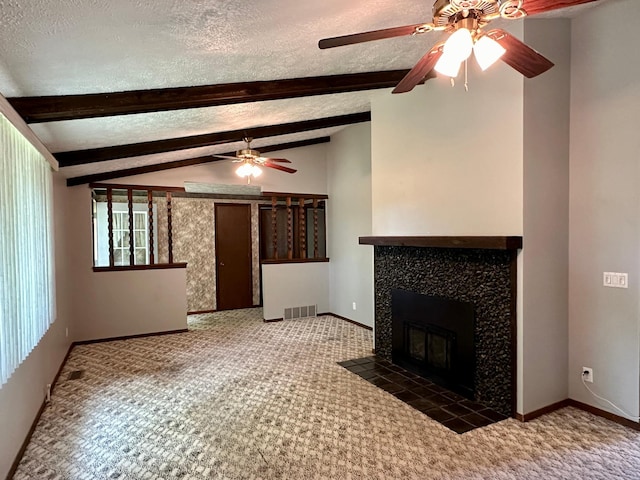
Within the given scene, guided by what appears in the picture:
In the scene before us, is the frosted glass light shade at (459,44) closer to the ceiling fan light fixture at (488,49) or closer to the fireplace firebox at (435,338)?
the ceiling fan light fixture at (488,49)

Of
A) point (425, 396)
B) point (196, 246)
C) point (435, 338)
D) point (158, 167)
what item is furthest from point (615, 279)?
point (196, 246)

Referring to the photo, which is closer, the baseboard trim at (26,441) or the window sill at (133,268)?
the baseboard trim at (26,441)

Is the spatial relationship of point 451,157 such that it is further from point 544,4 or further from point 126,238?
point 126,238

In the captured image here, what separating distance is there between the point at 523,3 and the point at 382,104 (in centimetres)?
272

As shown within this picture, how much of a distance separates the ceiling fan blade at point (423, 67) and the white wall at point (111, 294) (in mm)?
4696

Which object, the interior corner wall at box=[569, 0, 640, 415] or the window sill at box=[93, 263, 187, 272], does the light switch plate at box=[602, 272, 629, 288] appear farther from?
the window sill at box=[93, 263, 187, 272]

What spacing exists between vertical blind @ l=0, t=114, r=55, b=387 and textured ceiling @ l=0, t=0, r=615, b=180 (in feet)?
1.08

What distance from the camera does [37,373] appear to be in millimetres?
3039

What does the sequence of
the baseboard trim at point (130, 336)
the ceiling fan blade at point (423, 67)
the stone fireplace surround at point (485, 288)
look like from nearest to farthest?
1. the ceiling fan blade at point (423, 67)
2. the stone fireplace surround at point (485, 288)
3. the baseboard trim at point (130, 336)

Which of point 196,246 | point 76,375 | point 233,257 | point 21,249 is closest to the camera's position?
point 21,249

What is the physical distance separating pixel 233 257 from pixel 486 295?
5461 mm

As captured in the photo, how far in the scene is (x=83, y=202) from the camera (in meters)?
5.21

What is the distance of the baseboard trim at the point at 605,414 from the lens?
8.84ft

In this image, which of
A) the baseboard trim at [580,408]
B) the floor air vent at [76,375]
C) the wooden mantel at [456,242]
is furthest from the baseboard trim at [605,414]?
the floor air vent at [76,375]
